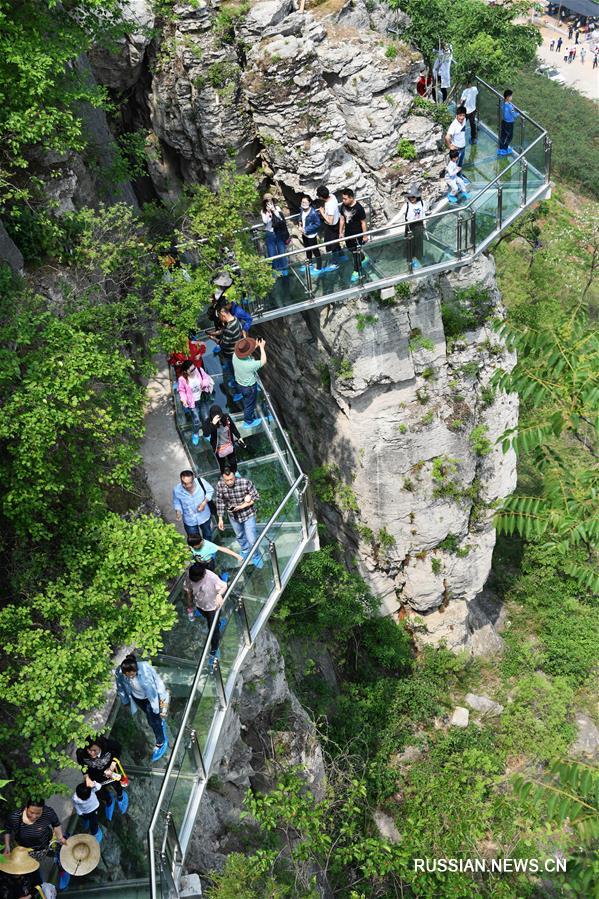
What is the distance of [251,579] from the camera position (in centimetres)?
1184

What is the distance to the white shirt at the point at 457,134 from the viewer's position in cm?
1797

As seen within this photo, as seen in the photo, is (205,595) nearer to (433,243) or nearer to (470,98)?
(433,243)

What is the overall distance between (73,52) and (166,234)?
486 cm

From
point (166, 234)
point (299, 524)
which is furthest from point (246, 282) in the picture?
point (299, 524)

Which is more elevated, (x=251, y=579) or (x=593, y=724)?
(x=251, y=579)

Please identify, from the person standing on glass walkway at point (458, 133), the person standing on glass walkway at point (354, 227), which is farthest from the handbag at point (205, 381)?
the person standing on glass walkway at point (458, 133)

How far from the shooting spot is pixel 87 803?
32.2 feet

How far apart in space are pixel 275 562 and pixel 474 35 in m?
16.4

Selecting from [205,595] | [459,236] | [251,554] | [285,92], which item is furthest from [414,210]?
[205,595]

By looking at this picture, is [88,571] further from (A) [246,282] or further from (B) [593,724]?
(B) [593,724]

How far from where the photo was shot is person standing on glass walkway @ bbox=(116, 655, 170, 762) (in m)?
10.1

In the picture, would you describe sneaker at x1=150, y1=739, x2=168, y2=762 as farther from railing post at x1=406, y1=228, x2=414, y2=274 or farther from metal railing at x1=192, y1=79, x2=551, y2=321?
railing post at x1=406, y1=228, x2=414, y2=274

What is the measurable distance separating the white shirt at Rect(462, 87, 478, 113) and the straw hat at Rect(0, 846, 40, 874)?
16279mm

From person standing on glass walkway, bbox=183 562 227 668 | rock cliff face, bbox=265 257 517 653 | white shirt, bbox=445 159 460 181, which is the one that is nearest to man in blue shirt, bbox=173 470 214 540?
person standing on glass walkway, bbox=183 562 227 668
